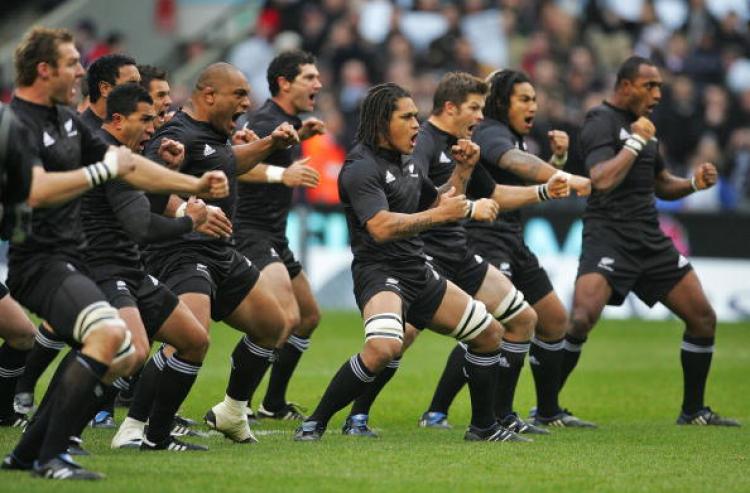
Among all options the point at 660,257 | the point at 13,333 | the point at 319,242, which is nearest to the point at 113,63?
the point at 13,333

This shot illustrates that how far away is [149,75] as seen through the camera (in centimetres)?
1100

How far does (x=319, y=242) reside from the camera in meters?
22.1

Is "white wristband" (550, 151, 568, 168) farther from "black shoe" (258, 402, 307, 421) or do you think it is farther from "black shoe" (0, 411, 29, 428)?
"black shoe" (0, 411, 29, 428)

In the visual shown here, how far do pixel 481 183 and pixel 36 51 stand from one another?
13.3 ft

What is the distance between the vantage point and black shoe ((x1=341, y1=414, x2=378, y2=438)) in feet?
36.4

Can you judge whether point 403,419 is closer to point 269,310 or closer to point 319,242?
point 269,310

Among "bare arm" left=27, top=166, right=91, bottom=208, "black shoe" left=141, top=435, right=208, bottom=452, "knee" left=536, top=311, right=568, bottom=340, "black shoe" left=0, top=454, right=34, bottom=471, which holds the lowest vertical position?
"black shoe" left=141, top=435, right=208, bottom=452

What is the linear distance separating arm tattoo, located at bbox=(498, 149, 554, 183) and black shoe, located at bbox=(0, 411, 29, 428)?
4.17 m

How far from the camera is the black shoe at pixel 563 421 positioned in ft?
39.8

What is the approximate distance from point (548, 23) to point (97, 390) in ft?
61.5

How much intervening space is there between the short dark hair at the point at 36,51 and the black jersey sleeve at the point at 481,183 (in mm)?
3873

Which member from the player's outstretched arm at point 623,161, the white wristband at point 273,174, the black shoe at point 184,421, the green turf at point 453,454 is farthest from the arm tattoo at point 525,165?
the black shoe at point 184,421

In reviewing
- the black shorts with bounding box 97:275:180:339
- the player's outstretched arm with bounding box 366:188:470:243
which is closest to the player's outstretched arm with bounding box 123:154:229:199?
the black shorts with bounding box 97:275:180:339

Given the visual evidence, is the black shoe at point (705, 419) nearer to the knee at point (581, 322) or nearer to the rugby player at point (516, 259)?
the rugby player at point (516, 259)
